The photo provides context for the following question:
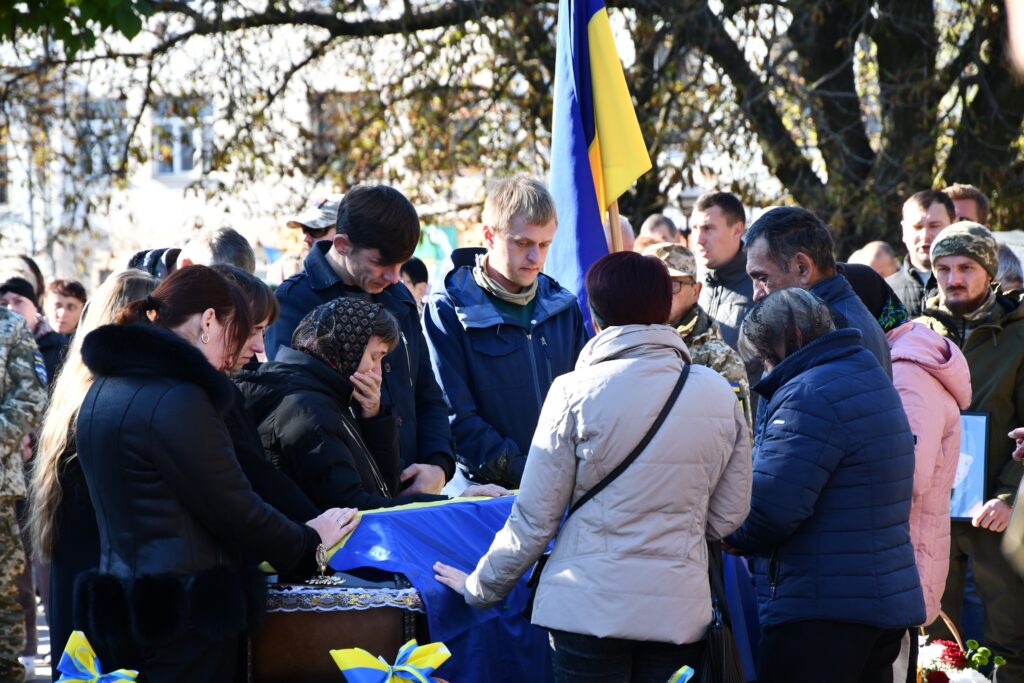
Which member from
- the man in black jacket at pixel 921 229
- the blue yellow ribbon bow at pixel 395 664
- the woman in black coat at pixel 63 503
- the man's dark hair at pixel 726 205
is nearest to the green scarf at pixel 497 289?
the woman in black coat at pixel 63 503

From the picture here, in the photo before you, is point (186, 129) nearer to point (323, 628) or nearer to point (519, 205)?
point (519, 205)

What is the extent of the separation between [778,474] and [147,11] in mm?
5564

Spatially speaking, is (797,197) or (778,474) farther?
(797,197)

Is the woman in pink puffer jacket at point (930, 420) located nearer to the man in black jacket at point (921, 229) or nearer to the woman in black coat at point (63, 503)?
the man in black jacket at point (921, 229)

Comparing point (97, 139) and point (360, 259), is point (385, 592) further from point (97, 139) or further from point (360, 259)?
point (97, 139)

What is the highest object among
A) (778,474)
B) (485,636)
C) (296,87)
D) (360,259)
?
(296,87)

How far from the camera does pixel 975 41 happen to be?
11523 millimetres

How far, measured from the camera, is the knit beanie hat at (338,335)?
3807 mm

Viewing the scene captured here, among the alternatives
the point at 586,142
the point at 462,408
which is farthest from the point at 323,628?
the point at 586,142

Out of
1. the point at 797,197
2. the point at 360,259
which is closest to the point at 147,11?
the point at 360,259

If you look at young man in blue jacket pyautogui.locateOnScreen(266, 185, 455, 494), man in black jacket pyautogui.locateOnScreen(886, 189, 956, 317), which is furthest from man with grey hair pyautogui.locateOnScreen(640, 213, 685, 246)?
young man in blue jacket pyautogui.locateOnScreen(266, 185, 455, 494)

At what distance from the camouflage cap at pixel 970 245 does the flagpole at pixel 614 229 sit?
4.93 feet

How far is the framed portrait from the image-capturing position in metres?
5.63

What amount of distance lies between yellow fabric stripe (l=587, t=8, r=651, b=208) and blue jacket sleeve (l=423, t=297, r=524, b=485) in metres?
1.08
